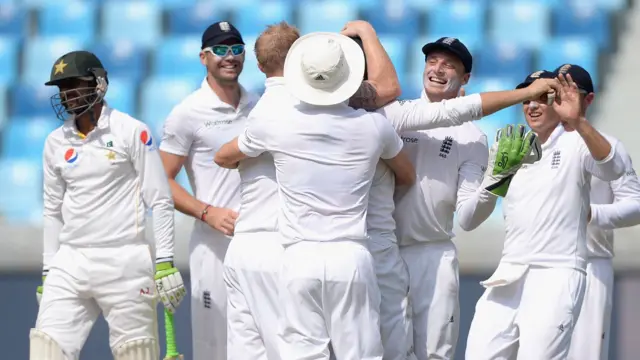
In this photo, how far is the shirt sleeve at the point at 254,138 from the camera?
17.5 ft

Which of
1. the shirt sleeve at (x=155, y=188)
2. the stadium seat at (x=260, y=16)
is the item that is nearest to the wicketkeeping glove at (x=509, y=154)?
the shirt sleeve at (x=155, y=188)

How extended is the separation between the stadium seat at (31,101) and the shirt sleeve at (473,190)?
17.5 ft

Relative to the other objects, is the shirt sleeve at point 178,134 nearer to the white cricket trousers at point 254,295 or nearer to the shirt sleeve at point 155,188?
the shirt sleeve at point 155,188

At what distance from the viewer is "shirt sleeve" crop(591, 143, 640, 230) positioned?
6.24 metres

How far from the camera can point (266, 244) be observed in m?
5.63

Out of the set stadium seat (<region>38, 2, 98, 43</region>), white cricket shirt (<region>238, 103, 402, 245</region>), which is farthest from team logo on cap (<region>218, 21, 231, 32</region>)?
stadium seat (<region>38, 2, 98, 43</region>)

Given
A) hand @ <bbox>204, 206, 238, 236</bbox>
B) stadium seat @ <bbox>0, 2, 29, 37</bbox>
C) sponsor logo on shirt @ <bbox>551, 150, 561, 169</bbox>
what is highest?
stadium seat @ <bbox>0, 2, 29, 37</bbox>

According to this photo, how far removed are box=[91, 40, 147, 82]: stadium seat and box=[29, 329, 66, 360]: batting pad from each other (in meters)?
4.59

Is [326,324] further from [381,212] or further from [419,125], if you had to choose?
[419,125]

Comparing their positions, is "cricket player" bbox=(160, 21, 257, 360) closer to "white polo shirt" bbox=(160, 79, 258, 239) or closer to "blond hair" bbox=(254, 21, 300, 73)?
"white polo shirt" bbox=(160, 79, 258, 239)

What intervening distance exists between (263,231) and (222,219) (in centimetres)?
83

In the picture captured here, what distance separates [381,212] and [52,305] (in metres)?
1.69

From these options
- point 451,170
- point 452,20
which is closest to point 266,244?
point 451,170

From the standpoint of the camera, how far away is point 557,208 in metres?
5.90
